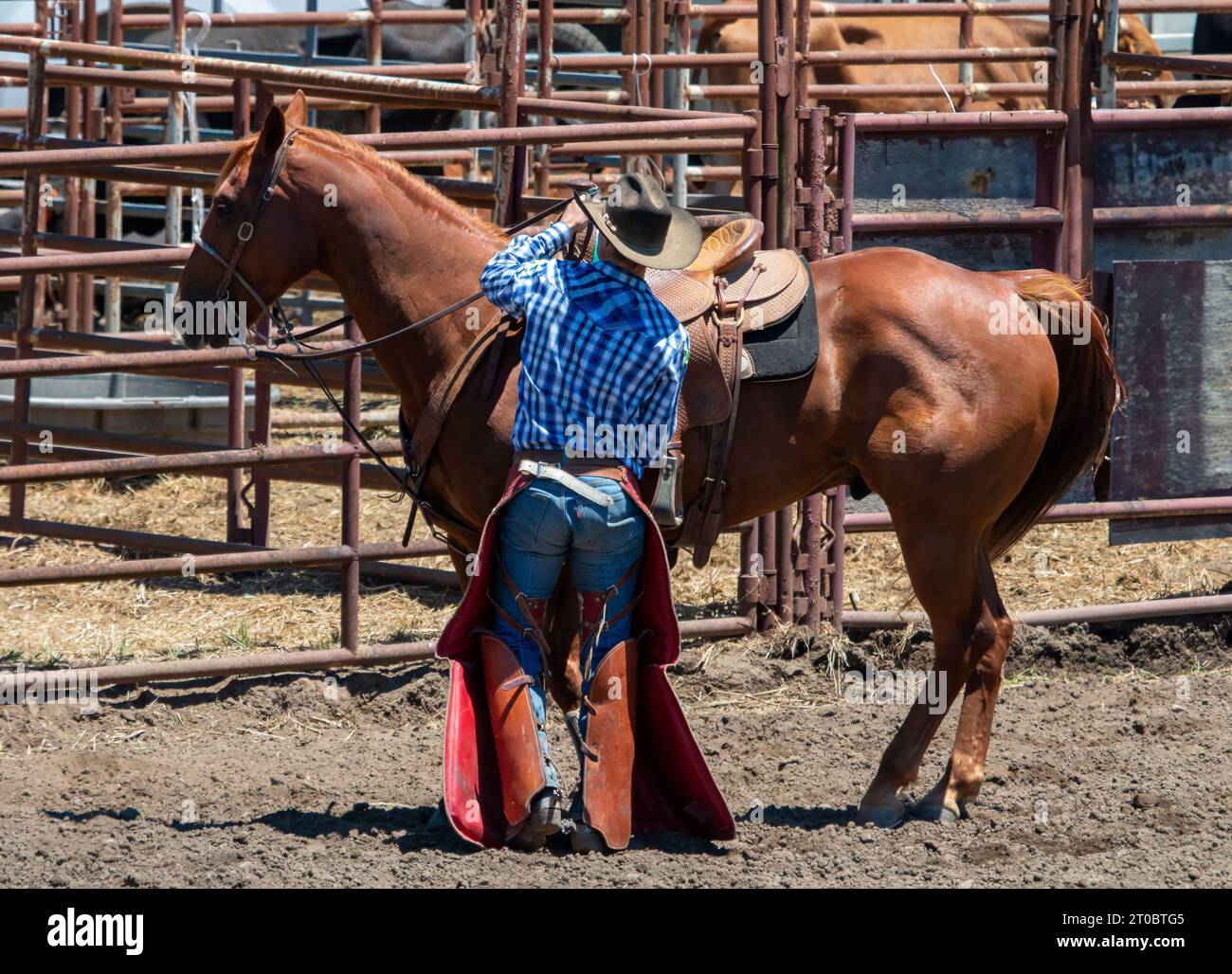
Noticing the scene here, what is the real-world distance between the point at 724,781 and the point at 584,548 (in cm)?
126

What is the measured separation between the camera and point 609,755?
412cm

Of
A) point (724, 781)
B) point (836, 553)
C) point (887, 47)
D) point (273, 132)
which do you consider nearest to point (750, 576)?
point (836, 553)

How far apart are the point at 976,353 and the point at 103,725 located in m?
3.34

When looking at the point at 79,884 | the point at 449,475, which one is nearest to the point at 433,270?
the point at 449,475

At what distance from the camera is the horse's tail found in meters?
4.74

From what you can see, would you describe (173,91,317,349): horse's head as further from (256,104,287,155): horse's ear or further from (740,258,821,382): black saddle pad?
(740,258,821,382): black saddle pad

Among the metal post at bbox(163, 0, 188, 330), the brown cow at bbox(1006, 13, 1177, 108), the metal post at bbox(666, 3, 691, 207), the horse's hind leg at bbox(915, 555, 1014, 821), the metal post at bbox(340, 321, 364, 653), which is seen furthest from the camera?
the brown cow at bbox(1006, 13, 1177, 108)

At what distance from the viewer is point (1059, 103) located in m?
6.14

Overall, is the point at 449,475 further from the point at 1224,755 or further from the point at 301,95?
the point at 1224,755

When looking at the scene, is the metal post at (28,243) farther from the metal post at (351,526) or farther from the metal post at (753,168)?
the metal post at (753,168)

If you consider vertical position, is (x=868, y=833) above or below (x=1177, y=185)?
below

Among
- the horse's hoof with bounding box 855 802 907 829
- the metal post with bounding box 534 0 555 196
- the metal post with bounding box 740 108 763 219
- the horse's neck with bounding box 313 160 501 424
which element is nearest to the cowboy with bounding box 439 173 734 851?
the horse's neck with bounding box 313 160 501 424

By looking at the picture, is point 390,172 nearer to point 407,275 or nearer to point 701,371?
point 407,275

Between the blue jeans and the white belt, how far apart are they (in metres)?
0.02
